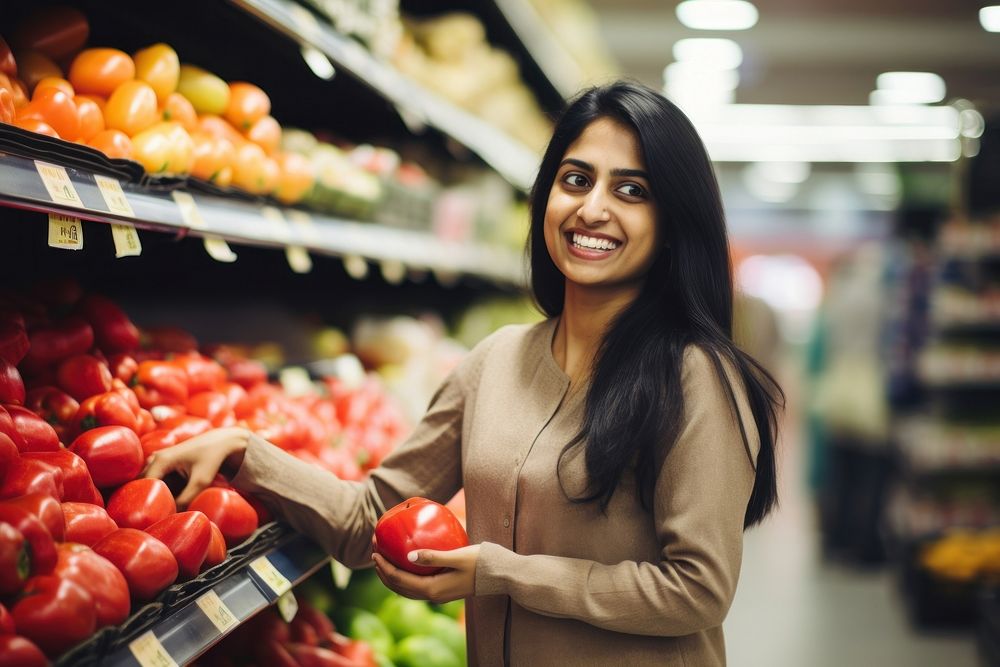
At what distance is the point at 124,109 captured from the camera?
69.3 inches

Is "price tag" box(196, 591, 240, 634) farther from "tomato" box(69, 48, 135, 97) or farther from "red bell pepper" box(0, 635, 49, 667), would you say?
"tomato" box(69, 48, 135, 97)

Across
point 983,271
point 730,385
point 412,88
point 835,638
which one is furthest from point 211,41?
point 983,271

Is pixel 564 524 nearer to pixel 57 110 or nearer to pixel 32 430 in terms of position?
pixel 32 430

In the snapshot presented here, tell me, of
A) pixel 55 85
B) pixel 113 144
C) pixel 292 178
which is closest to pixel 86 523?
pixel 113 144

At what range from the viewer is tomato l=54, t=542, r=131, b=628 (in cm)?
122

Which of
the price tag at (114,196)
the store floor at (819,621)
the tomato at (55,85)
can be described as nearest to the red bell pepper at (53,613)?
the price tag at (114,196)

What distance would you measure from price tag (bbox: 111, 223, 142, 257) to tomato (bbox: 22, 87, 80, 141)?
7.8 inches

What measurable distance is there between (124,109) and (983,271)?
514 centimetres

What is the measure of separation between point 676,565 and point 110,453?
93 centimetres

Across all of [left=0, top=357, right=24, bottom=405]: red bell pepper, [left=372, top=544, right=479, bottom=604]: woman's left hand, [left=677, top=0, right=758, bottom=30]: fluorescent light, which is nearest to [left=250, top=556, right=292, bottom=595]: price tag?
[left=372, top=544, right=479, bottom=604]: woman's left hand

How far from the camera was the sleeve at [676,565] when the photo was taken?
151cm

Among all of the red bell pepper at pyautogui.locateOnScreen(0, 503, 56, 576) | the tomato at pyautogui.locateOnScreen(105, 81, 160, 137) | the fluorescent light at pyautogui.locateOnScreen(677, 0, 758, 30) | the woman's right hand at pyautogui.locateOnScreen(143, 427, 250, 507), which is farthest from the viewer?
the fluorescent light at pyautogui.locateOnScreen(677, 0, 758, 30)

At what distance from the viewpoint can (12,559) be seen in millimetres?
1135

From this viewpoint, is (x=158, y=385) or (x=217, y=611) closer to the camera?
(x=217, y=611)
